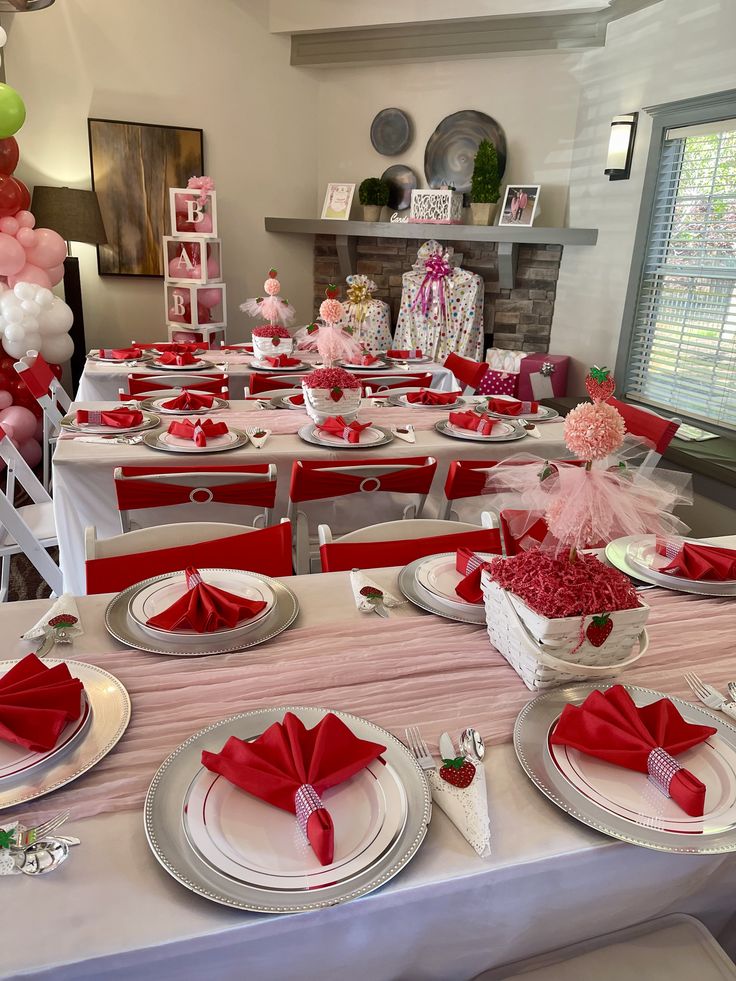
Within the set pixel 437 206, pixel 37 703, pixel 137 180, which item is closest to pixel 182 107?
pixel 137 180

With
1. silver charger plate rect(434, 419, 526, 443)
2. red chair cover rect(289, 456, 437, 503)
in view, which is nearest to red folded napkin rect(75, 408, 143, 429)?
red chair cover rect(289, 456, 437, 503)

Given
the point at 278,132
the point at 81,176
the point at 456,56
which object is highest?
the point at 456,56

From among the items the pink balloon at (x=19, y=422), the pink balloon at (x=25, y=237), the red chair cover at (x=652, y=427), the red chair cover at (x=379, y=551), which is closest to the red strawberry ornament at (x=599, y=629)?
the red chair cover at (x=379, y=551)

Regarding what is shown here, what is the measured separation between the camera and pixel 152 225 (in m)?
5.79

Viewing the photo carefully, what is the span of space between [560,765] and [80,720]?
66cm

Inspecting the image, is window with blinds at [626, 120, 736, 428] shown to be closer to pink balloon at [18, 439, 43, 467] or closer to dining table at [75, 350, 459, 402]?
dining table at [75, 350, 459, 402]

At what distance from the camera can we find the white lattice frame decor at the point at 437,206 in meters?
5.48

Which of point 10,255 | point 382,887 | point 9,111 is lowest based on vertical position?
point 382,887

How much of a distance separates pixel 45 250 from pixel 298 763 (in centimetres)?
456

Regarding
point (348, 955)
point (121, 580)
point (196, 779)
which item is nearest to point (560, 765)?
point (348, 955)

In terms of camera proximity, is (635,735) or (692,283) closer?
(635,735)

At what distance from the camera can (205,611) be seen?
1.20 metres

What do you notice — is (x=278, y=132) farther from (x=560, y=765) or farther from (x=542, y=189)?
(x=560, y=765)

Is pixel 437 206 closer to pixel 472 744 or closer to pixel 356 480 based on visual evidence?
pixel 356 480
